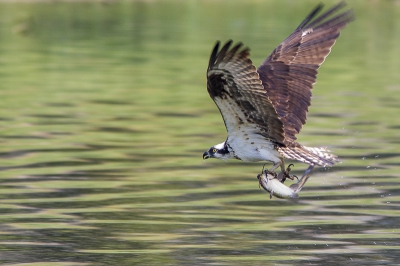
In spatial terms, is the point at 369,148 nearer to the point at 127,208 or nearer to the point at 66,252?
the point at 127,208

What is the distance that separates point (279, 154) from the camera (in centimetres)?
872

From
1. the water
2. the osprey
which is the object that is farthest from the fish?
the water

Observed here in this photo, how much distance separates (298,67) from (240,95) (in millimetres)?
1758

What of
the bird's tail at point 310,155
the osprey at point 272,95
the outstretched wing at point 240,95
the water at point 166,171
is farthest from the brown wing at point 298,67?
the water at point 166,171

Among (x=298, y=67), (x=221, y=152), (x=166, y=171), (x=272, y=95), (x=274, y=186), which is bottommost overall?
(x=166, y=171)

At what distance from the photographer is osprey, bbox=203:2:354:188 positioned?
7777 millimetres

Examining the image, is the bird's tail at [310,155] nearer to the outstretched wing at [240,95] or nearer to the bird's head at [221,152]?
the outstretched wing at [240,95]

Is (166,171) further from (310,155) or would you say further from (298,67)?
(310,155)

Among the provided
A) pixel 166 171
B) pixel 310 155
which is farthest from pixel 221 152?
pixel 166 171

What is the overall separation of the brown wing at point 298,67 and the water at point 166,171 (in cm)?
104

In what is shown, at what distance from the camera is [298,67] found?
9.61 metres

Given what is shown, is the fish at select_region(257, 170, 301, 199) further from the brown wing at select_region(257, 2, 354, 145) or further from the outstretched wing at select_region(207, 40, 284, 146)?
the brown wing at select_region(257, 2, 354, 145)

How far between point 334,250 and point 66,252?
7.29ft

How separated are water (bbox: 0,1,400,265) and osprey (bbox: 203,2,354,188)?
0.77m
